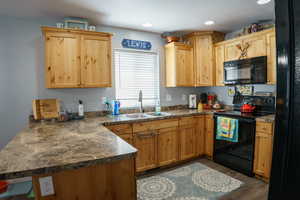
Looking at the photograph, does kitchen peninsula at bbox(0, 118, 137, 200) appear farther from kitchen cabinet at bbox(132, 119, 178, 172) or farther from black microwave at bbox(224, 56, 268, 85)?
black microwave at bbox(224, 56, 268, 85)

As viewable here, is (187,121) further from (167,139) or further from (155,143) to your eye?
(155,143)

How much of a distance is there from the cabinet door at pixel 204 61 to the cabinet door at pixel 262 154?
1426mm

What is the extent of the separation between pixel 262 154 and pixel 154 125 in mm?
1614

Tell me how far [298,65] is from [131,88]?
3123 millimetres

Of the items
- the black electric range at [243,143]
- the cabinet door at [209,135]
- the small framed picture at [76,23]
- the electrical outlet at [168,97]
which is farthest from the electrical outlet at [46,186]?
the electrical outlet at [168,97]

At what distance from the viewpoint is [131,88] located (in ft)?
11.2

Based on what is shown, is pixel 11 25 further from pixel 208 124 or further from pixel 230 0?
pixel 208 124

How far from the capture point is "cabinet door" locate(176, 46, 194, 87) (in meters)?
3.47

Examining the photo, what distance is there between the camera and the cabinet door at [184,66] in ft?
11.4

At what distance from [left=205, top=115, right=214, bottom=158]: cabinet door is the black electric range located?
106 mm

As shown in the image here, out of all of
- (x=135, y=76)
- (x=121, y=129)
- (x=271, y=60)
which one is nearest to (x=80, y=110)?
(x=121, y=129)

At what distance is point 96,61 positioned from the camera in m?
2.73

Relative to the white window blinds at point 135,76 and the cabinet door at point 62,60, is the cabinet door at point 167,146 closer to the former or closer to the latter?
the white window blinds at point 135,76

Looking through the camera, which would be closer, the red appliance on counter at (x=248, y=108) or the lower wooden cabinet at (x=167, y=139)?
the lower wooden cabinet at (x=167, y=139)
